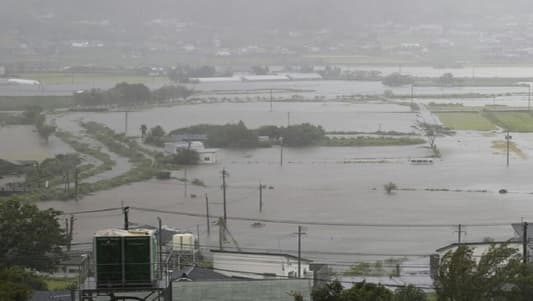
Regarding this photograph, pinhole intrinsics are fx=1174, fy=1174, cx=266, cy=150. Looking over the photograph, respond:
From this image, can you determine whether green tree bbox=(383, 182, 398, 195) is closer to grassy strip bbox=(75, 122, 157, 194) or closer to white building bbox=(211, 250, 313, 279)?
grassy strip bbox=(75, 122, 157, 194)

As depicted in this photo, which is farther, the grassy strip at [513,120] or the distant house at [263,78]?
the distant house at [263,78]

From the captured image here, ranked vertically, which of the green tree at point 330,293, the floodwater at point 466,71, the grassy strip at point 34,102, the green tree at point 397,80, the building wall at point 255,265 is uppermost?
the floodwater at point 466,71

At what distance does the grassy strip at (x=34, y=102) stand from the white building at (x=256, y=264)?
346 inches

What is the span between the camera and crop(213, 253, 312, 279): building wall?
15.8ft

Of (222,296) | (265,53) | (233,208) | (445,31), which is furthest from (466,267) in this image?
(445,31)

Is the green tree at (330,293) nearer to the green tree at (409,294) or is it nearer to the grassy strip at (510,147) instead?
the green tree at (409,294)

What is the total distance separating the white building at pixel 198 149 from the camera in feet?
31.0

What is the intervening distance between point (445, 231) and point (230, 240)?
117cm

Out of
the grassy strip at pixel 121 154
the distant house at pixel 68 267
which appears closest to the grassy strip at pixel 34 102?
the grassy strip at pixel 121 154

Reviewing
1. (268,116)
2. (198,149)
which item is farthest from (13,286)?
(268,116)

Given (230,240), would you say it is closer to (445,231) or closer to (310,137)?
(445,231)

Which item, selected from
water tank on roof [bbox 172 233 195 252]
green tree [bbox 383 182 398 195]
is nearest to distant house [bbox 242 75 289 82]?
green tree [bbox 383 182 398 195]

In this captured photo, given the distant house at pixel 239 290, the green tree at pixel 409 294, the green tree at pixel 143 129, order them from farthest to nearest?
the green tree at pixel 143 129 → the green tree at pixel 409 294 → the distant house at pixel 239 290

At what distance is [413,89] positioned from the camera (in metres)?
17.5
